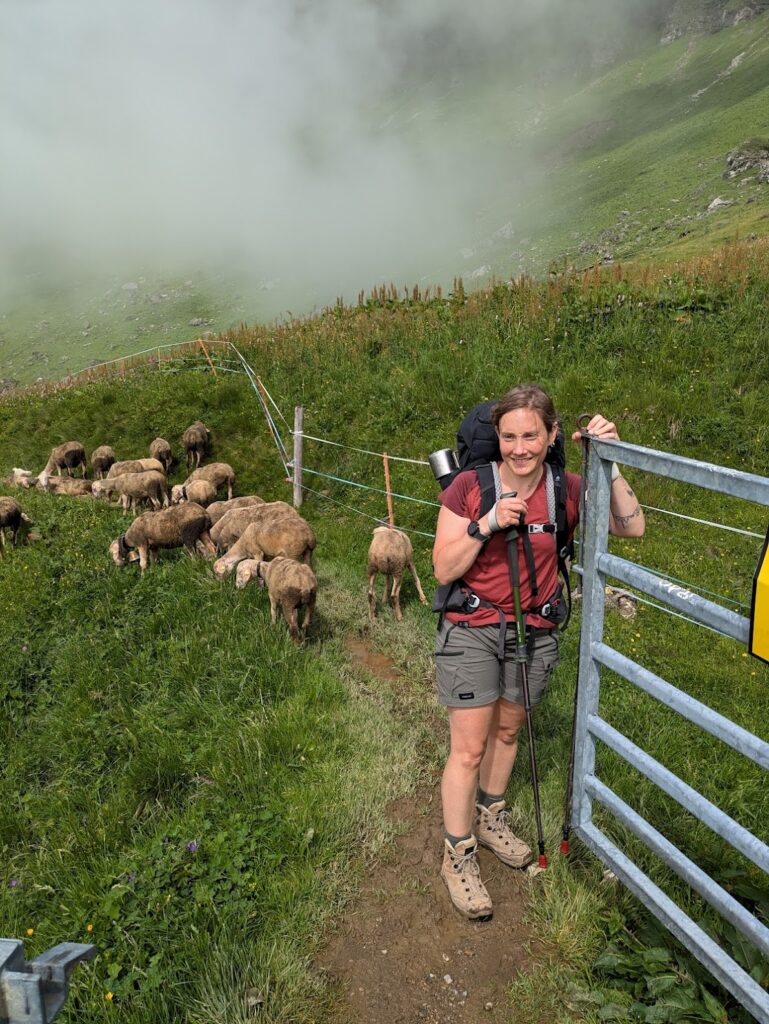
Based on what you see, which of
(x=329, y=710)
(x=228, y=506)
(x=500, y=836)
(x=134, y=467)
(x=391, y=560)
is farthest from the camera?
(x=134, y=467)

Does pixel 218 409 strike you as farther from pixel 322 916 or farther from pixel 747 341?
pixel 322 916

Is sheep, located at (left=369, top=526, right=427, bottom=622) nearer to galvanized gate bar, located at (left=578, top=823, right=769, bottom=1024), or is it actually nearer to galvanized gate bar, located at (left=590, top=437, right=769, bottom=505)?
galvanized gate bar, located at (left=578, top=823, right=769, bottom=1024)

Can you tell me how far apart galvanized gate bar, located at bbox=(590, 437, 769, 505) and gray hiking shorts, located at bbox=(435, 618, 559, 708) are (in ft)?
3.55

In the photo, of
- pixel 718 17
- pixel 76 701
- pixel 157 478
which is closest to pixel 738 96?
pixel 718 17

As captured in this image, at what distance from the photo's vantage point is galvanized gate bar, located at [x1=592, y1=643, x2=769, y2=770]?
2.14 metres

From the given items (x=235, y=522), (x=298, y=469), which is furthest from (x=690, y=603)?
(x=298, y=469)

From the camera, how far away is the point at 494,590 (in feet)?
10.8

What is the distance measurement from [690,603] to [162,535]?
26.0 feet

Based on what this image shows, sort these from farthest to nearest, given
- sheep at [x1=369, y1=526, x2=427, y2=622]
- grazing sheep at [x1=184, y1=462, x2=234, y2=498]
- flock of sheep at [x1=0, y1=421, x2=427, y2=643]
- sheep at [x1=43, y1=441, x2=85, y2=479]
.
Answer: sheep at [x1=43, y1=441, x2=85, y2=479] → grazing sheep at [x1=184, y1=462, x2=234, y2=498] → sheep at [x1=369, y1=526, x2=427, y2=622] → flock of sheep at [x1=0, y1=421, x2=427, y2=643]

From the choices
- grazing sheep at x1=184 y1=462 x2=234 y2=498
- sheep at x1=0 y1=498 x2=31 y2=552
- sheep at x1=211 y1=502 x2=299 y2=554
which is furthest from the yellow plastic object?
sheep at x1=0 y1=498 x2=31 y2=552

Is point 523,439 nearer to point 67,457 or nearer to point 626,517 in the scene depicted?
point 626,517

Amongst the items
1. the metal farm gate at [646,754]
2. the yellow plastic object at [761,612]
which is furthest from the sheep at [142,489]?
the yellow plastic object at [761,612]

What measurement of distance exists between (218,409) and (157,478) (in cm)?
384

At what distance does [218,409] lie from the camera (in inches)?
596
